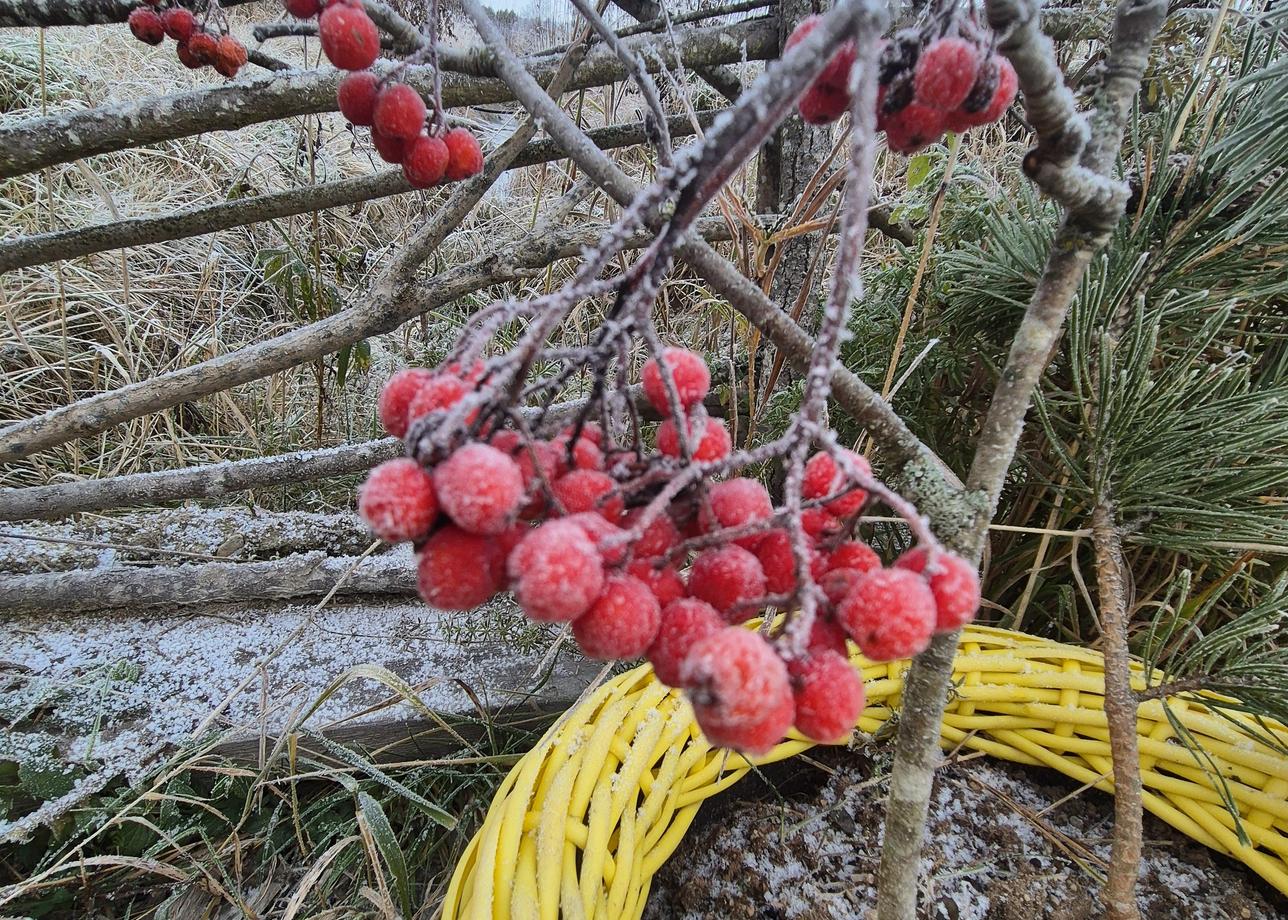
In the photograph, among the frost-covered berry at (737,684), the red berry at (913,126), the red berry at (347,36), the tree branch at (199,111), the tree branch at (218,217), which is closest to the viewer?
the frost-covered berry at (737,684)

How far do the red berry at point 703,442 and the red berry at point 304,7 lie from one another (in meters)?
0.43

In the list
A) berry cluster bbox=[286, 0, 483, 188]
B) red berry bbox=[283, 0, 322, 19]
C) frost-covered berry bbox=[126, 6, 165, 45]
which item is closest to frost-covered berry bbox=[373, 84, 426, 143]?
berry cluster bbox=[286, 0, 483, 188]

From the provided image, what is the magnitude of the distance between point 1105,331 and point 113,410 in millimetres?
898

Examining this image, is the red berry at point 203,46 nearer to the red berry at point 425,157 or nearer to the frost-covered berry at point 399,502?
the red berry at point 425,157

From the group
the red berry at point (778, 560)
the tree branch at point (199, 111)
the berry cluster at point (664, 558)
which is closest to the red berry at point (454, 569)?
the berry cluster at point (664, 558)

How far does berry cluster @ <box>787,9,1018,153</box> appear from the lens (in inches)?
11.3

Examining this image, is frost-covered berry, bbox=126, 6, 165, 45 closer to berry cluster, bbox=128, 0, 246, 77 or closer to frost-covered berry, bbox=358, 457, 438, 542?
berry cluster, bbox=128, 0, 246, 77

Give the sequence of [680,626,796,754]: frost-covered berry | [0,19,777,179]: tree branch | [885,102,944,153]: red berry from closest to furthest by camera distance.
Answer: [680,626,796,754]: frost-covered berry → [885,102,944,153]: red berry → [0,19,777,179]: tree branch

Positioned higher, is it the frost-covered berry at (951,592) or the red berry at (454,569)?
the frost-covered berry at (951,592)

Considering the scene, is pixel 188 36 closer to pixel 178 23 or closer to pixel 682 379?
pixel 178 23

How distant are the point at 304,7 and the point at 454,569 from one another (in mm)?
472

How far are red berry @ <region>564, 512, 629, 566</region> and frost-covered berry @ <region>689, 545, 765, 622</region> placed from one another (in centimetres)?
4

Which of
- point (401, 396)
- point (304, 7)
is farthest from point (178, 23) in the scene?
point (401, 396)

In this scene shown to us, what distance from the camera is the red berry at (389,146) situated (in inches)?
17.3
